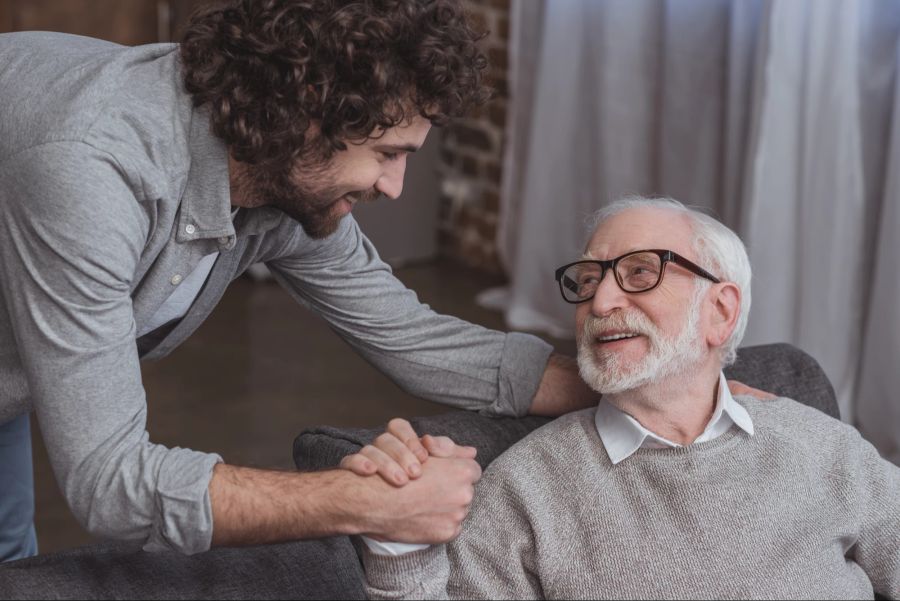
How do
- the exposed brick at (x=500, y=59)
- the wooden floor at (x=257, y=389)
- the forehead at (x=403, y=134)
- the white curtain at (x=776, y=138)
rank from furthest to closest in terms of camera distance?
the exposed brick at (x=500, y=59) → the wooden floor at (x=257, y=389) → the white curtain at (x=776, y=138) → the forehead at (x=403, y=134)

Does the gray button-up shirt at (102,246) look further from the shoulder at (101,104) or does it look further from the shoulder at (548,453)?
the shoulder at (548,453)

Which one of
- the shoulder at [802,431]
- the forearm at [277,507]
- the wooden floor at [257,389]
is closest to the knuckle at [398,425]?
the forearm at [277,507]

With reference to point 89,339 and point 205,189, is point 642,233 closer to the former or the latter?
point 205,189

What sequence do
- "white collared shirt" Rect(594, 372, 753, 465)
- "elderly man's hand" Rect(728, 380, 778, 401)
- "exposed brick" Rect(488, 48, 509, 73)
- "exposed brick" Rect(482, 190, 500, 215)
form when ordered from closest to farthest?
"white collared shirt" Rect(594, 372, 753, 465)
"elderly man's hand" Rect(728, 380, 778, 401)
"exposed brick" Rect(488, 48, 509, 73)
"exposed brick" Rect(482, 190, 500, 215)

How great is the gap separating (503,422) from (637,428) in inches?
11.4

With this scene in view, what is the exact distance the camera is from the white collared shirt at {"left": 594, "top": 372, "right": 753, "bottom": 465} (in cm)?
179

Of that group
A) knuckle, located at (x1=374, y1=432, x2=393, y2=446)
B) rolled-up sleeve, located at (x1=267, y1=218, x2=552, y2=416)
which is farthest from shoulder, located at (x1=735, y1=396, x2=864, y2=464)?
knuckle, located at (x1=374, y1=432, x2=393, y2=446)

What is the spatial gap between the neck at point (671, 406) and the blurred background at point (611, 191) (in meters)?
1.29

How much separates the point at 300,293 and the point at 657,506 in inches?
29.1

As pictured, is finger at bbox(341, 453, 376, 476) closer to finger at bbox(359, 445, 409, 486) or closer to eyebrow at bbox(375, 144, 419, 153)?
finger at bbox(359, 445, 409, 486)

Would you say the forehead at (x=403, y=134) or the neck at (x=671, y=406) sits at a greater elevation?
the forehead at (x=403, y=134)

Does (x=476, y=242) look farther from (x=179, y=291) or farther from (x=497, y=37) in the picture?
(x=179, y=291)

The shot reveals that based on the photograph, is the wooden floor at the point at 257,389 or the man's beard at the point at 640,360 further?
the wooden floor at the point at 257,389

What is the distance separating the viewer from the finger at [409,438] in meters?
1.57
